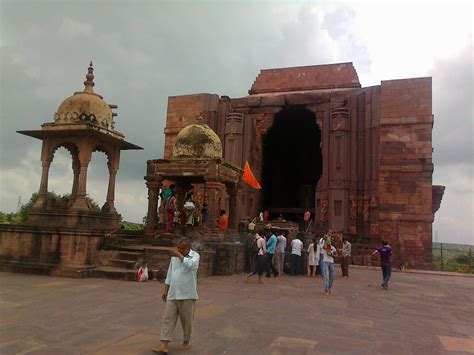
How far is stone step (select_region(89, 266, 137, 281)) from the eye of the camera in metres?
9.71

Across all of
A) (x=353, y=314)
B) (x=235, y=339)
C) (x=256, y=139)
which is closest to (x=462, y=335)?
(x=353, y=314)

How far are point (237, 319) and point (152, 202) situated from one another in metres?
7.56

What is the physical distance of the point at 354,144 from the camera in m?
20.3

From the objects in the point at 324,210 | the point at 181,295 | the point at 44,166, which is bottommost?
the point at 181,295

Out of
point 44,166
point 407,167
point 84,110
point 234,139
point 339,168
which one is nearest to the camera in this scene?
point 84,110

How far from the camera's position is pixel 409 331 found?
5836 mm

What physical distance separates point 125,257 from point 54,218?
2.79m

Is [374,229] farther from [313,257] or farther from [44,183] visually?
[44,183]

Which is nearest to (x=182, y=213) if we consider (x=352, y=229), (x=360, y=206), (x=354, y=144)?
(x=352, y=229)

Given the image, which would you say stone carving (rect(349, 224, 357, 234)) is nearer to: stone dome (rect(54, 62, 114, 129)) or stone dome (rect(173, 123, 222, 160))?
stone dome (rect(173, 123, 222, 160))

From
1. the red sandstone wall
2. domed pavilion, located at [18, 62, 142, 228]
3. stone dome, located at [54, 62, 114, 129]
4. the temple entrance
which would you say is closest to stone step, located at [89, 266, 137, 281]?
domed pavilion, located at [18, 62, 142, 228]

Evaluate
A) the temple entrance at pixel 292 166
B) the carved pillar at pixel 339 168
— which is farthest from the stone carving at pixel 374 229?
the temple entrance at pixel 292 166

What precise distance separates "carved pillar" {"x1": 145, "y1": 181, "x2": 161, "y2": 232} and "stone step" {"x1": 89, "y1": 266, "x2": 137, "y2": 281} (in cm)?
275

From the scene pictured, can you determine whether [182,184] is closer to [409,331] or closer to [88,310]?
[88,310]
